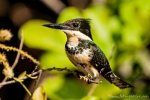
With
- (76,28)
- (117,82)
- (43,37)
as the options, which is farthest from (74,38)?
(43,37)

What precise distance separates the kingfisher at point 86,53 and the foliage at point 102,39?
2.43 feet

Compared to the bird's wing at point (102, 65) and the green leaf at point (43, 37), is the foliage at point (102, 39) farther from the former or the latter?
the bird's wing at point (102, 65)

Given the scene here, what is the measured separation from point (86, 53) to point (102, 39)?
0.82 metres

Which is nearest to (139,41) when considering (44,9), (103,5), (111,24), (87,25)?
(111,24)

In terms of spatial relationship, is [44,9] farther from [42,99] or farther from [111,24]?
[42,99]

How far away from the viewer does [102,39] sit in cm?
172

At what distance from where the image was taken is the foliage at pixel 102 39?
5.75 feet

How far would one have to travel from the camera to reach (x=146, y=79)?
7.14 ft

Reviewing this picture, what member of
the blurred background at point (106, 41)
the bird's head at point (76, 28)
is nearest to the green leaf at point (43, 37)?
the blurred background at point (106, 41)

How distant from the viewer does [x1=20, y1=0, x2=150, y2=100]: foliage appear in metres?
1.75

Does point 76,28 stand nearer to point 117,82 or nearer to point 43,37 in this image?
point 117,82

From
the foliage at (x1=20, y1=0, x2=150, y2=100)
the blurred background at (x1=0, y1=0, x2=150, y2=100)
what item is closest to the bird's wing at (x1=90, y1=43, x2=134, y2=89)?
the blurred background at (x1=0, y1=0, x2=150, y2=100)

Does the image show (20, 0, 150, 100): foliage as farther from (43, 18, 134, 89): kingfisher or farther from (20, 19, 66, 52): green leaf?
(43, 18, 134, 89): kingfisher

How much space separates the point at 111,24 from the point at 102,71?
1.04 meters
